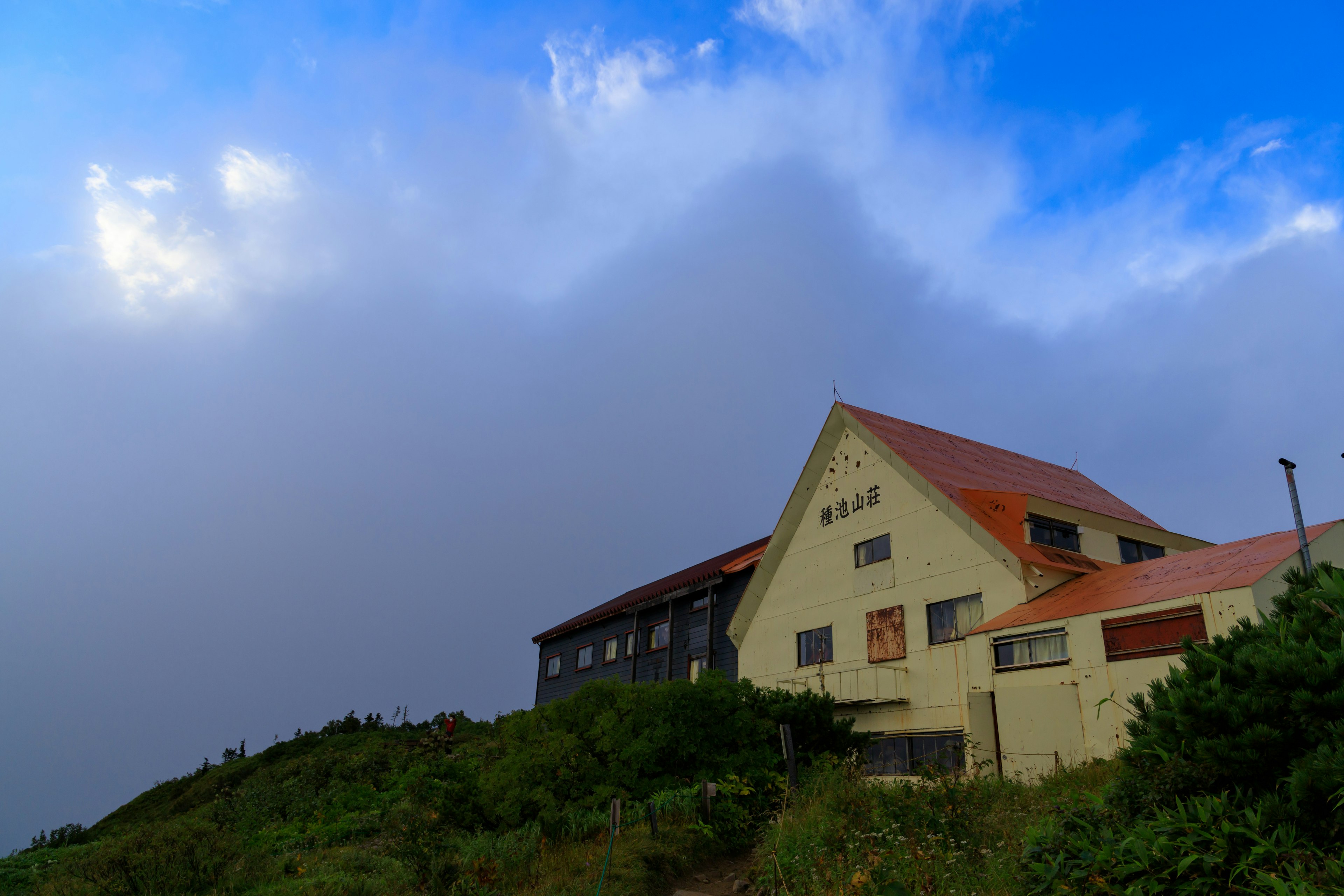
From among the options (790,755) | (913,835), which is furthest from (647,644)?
(913,835)

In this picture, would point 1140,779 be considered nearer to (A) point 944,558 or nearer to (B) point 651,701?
(B) point 651,701

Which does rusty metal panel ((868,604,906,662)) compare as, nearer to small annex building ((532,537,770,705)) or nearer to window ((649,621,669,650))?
small annex building ((532,537,770,705))

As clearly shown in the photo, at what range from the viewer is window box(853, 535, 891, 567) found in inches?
836

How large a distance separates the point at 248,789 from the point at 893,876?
27082 mm

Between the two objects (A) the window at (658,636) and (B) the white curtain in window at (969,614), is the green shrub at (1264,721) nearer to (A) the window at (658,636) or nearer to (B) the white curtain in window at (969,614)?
(B) the white curtain in window at (969,614)

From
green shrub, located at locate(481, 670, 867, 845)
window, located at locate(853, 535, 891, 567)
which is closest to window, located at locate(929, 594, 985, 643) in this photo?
window, located at locate(853, 535, 891, 567)

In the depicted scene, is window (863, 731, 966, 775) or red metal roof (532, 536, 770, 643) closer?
window (863, 731, 966, 775)

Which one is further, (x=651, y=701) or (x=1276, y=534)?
(x=1276, y=534)

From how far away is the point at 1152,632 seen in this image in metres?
14.1

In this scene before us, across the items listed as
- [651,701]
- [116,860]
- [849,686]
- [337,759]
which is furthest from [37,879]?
[849,686]

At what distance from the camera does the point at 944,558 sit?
19.3 m

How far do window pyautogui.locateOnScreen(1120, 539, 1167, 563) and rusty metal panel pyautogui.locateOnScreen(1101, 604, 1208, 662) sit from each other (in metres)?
8.32

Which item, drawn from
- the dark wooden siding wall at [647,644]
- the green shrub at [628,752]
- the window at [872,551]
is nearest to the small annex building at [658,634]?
the dark wooden siding wall at [647,644]

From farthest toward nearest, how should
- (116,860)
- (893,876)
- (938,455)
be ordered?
1. (938,455)
2. (116,860)
3. (893,876)
